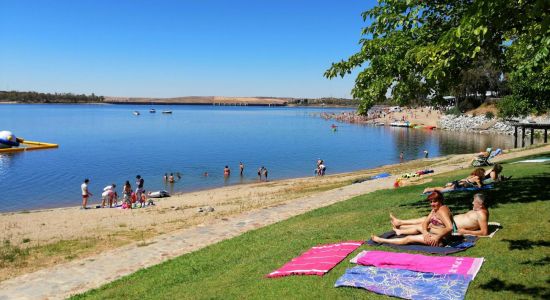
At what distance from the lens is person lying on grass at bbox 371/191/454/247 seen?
835cm

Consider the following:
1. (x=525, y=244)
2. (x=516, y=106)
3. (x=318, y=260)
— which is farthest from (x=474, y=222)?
(x=516, y=106)

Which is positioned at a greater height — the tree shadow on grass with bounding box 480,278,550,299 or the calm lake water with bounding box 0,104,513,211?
the tree shadow on grass with bounding box 480,278,550,299

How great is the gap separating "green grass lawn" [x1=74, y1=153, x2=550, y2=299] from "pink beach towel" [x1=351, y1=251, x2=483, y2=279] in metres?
0.22

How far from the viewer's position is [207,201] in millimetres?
27109

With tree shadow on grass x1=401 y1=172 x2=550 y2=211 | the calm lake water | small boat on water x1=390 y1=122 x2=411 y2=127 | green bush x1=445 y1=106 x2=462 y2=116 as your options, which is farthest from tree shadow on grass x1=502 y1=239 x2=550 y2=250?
green bush x1=445 y1=106 x2=462 y2=116

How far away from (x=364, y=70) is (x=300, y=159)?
42.7m

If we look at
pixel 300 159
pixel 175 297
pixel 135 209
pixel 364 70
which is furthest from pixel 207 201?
pixel 300 159

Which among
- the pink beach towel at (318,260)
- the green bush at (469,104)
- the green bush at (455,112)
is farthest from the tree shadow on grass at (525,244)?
the green bush at (469,104)

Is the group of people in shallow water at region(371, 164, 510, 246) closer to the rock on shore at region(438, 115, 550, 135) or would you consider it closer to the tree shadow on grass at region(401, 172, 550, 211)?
the tree shadow on grass at region(401, 172, 550, 211)

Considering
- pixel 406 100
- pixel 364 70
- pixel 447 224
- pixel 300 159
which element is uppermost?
pixel 364 70

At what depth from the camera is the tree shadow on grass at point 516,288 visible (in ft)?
19.3

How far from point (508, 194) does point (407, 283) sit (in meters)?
7.24

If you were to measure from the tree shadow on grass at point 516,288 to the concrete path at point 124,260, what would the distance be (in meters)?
8.39

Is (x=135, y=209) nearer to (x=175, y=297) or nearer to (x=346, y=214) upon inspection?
(x=346, y=214)
